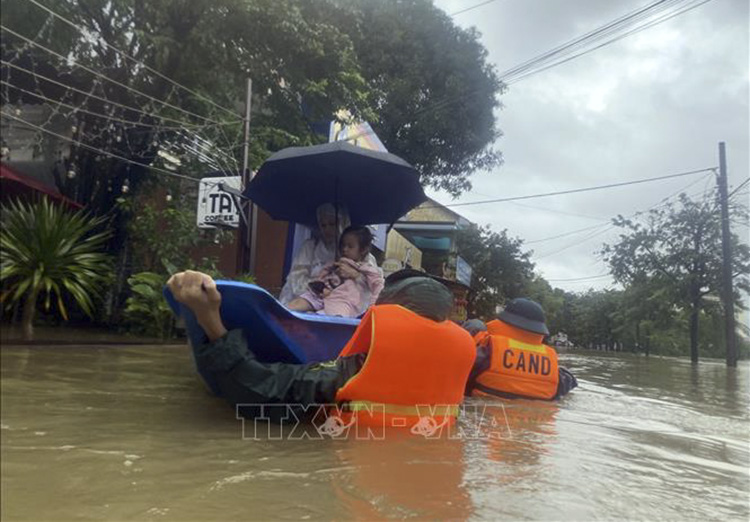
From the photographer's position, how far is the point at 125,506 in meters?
1.41

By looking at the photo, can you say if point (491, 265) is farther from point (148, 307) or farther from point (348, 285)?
point (148, 307)

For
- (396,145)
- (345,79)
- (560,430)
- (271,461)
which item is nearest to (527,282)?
(396,145)

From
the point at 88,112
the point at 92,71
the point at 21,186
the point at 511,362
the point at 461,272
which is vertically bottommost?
the point at 511,362

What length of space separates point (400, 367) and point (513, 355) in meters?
2.23

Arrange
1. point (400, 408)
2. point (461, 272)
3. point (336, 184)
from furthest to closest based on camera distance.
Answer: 1. point (461, 272)
2. point (336, 184)
3. point (400, 408)

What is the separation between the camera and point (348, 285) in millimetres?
4141

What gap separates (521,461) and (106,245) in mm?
2259

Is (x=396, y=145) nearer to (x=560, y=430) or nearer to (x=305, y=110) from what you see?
(x=305, y=110)

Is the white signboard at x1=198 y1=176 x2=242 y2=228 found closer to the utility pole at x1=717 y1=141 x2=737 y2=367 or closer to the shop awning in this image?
the shop awning

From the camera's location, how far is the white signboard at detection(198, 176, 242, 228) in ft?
8.38

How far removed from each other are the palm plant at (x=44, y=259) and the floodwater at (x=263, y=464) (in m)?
0.09

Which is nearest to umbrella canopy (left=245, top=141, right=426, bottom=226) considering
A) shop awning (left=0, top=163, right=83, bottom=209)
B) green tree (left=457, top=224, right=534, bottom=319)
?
shop awning (left=0, top=163, right=83, bottom=209)

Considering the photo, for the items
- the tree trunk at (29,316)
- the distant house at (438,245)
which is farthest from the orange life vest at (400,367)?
the distant house at (438,245)

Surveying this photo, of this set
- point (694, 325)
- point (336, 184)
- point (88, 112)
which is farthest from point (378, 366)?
point (694, 325)
